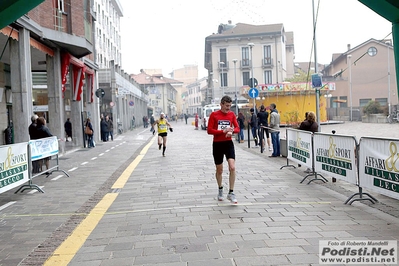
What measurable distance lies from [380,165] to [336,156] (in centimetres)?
172

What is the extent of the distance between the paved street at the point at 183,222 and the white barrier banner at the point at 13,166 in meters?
0.40

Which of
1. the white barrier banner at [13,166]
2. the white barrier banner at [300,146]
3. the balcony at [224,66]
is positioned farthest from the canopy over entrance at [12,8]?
the balcony at [224,66]

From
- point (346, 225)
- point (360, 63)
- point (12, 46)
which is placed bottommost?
point (346, 225)

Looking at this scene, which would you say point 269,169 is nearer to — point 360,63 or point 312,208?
point 312,208

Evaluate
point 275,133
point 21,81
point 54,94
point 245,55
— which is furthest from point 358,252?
point 245,55

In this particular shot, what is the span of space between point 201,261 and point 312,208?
3.09 meters

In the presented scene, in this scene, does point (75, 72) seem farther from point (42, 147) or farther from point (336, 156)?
point (336, 156)

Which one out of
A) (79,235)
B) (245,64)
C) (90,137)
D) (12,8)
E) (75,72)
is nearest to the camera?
(79,235)

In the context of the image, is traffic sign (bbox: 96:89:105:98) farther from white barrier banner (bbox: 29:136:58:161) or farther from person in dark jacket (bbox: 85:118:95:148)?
white barrier banner (bbox: 29:136:58:161)

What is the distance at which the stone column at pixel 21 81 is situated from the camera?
1426cm

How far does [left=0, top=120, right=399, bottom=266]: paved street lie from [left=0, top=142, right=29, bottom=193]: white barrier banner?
40cm

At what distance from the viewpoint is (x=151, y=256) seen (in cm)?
475

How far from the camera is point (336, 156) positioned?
8414 millimetres

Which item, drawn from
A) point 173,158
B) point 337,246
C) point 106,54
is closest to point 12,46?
point 173,158
